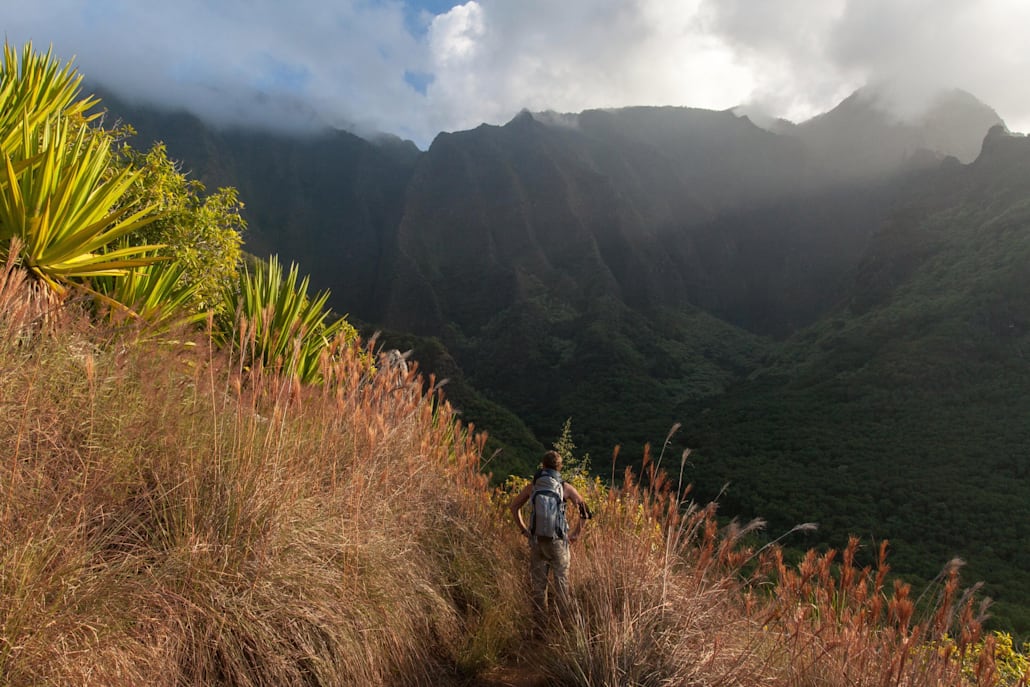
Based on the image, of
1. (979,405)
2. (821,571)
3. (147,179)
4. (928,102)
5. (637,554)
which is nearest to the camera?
(821,571)

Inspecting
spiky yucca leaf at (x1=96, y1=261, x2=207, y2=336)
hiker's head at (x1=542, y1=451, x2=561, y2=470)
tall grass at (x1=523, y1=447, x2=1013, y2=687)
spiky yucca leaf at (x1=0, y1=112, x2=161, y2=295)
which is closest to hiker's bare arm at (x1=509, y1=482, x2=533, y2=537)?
hiker's head at (x1=542, y1=451, x2=561, y2=470)

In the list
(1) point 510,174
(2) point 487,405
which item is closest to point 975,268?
(2) point 487,405

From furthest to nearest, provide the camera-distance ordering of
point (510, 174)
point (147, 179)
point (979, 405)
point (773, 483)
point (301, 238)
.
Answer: point (510, 174) → point (301, 238) → point (979, 405) → point (773, 483) → point (147, 179)

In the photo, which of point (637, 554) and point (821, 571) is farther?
point (637, 554)

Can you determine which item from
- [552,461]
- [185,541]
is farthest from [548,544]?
[185,541]

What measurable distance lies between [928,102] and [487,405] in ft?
476

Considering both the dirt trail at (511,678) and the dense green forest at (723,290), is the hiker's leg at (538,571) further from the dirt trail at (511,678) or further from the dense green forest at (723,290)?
the dense green forest at (723,290)

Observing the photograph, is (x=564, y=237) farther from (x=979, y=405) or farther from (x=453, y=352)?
(x=979, y=405)

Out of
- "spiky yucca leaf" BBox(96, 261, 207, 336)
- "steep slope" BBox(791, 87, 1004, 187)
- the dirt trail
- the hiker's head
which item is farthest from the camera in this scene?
"steep slope" BBox(791, 87, 1004, 187)

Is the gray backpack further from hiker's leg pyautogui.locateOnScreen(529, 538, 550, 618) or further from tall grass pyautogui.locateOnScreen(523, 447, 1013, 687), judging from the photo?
tall grass pyautogui.locateOnScreen(523, 447, 1013, 687)

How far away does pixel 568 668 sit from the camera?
2.93 metres

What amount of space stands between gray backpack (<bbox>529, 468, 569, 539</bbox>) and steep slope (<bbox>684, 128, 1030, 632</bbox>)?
16147 millimetres

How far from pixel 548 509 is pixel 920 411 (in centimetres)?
5035

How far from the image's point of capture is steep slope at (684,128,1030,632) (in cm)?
2873
